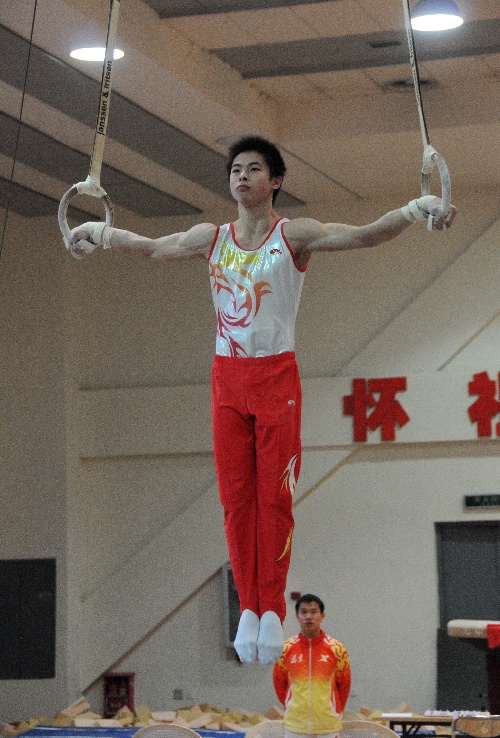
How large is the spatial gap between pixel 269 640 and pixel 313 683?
3.54m

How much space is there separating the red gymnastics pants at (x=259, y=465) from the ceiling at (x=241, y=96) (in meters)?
3.59

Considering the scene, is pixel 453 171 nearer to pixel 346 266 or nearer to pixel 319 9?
pixel 346 266

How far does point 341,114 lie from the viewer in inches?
366

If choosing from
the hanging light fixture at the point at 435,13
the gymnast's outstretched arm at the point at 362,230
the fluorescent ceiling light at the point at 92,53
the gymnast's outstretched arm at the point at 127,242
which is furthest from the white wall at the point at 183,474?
the gymnast's outstretched arm at the point at 362,230

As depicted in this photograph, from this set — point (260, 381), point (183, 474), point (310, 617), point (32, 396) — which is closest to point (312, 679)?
point (310, 617)

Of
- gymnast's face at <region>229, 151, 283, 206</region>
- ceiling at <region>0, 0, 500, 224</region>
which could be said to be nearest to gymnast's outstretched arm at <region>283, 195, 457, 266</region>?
gymnast's face at <region>229, 151, 283, 206</region>

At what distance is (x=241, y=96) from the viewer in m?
8.78

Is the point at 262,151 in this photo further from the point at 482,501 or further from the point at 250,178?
the point at 482,501

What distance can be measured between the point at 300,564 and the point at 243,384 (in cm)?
737

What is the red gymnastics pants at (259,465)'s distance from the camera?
3.64m

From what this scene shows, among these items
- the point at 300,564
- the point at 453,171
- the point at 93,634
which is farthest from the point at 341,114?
the point at 93,634

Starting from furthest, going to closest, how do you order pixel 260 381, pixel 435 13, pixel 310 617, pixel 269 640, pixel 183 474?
pixel 183 474
pixel 310 617
pixel 435 13
pixel 260 381
pixel 269 640

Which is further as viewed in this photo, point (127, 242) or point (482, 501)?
point (482, 501)

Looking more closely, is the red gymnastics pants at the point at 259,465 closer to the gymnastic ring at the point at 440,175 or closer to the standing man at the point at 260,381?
the standing man at the point at 260,381
